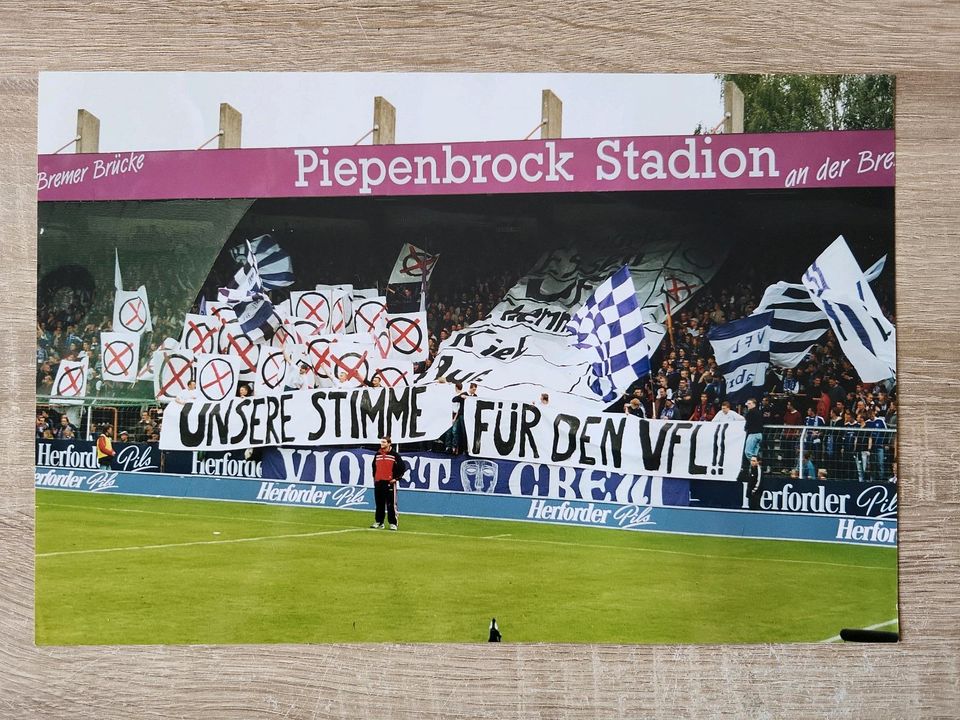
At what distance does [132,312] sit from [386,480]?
2.24ft

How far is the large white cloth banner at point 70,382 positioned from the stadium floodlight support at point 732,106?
1.52 meters

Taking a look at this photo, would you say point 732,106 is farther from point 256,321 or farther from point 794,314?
point 256,321

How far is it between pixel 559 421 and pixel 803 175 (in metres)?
0.78

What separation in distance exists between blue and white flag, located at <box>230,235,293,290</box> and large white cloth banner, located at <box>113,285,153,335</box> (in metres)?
0.22

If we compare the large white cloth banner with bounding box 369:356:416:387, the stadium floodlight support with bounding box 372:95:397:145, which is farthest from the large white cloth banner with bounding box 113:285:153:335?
the stadium floodlight support with bounding box 372:95:397:145

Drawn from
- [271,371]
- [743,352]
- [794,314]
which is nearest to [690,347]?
[743,352]

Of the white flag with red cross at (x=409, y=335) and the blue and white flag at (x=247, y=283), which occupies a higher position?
the blue and white flag at (x=247, y=283)

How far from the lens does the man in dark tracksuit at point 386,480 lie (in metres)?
2.19

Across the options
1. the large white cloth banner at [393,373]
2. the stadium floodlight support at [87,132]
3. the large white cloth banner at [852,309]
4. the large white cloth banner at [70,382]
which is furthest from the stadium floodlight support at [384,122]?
the large white cloth banner at [852,309]

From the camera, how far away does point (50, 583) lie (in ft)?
6.93

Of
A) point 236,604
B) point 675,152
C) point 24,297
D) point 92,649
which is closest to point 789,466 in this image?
point 675,152

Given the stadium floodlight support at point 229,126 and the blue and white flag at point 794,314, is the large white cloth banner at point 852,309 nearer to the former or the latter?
the blue and white flag at point 794,314

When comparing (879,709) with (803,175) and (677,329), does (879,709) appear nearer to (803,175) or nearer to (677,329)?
(677,329)

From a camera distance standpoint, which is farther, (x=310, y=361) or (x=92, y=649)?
(x=310, y=361)
